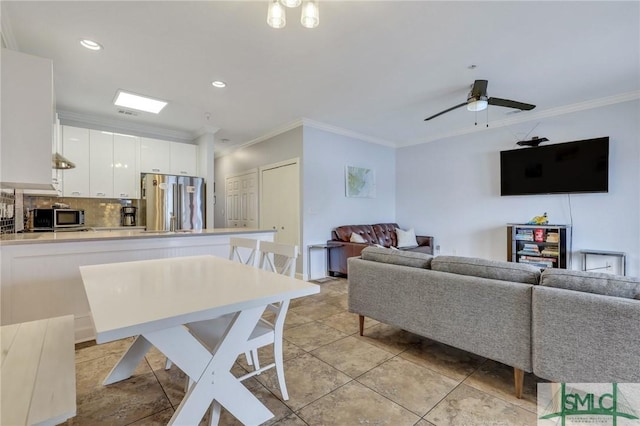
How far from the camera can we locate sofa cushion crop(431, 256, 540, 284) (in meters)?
1.73

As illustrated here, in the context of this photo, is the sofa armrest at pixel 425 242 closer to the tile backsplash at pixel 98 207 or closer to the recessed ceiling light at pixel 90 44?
the tile backsplash at pixel 98 207

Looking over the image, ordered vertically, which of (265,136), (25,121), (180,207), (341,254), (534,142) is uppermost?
(265,136)

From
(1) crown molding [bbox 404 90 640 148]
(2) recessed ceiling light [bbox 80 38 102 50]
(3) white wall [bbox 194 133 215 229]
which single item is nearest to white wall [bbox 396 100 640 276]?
(1) crown molding [bbox 404 90 640 148]

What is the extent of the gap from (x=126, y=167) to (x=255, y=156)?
7.27 ft

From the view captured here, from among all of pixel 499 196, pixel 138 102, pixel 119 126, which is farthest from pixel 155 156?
pixel 499 196

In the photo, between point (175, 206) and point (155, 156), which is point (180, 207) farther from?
point (155, 156)

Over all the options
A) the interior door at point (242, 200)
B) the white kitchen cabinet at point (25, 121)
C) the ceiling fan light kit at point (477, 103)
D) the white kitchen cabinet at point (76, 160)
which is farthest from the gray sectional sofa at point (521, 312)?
the white kitchen cabinet at point (76, 160)

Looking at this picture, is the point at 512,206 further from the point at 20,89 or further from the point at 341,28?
the point at 20,89

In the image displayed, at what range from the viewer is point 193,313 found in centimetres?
105

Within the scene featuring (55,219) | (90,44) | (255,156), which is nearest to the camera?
(90,44)

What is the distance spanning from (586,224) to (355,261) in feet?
12.5

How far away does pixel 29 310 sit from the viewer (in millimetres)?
2330

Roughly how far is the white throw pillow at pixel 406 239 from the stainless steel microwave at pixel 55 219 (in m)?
5.26

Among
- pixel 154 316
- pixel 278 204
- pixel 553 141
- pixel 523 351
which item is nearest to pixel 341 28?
pixel 154 316
